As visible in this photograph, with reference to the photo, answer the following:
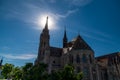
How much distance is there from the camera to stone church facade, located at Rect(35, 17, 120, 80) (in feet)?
140

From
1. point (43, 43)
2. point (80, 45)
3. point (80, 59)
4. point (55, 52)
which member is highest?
point (43, 43)

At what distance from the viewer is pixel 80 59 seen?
142 feet

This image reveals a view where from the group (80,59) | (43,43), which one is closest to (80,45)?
(80,59)

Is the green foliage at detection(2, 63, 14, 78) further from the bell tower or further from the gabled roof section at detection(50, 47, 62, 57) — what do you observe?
the gabled roof section at detection(50, 47, 62, 57)

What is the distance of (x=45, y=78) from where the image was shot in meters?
21.7

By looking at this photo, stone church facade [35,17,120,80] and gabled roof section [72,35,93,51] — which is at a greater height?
gabled roof section [72,35,93,51]

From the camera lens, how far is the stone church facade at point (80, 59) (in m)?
42.5

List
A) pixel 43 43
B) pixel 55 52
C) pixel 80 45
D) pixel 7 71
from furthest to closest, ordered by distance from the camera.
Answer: pixel 43 43, pixel 55 52, pixel 80 45, pixel 7 71

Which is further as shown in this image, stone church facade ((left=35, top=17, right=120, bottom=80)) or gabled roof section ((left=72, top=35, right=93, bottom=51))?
gabled roof section ((left=72, top=35, right=93, bottom=51))

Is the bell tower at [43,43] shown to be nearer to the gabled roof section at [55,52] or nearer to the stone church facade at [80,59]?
the stone church facade at [80,59]

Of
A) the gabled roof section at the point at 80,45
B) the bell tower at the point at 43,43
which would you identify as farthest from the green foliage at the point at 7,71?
the gabled roof section at the point at 80,45

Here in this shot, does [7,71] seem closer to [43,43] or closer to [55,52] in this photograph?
[43,43]

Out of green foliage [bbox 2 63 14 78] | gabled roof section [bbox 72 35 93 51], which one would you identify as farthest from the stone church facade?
green foliage [bbox 2 63 14 78]

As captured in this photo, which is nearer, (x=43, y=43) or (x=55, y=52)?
(x=55, y=52)
